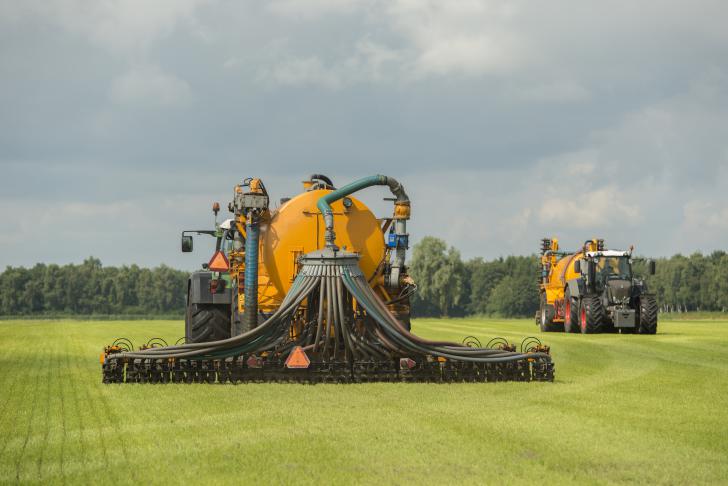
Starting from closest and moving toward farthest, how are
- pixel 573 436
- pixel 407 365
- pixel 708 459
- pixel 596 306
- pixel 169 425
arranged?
pixel 708 459, pixel 573 436, pixel 169 425, pixel 407 365, pixel 596 306

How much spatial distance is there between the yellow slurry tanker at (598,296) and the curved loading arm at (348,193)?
1830 cm

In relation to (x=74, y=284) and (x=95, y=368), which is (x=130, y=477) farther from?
(x=74, y=284)

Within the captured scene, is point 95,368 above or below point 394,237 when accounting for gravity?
below

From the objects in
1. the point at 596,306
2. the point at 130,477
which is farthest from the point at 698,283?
the point at 130,477

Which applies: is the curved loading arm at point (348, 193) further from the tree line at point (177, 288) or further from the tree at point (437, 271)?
the tree line at point (177, 288)

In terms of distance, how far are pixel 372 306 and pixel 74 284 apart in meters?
139

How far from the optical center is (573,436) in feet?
31.4

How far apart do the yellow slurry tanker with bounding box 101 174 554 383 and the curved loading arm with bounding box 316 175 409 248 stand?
18 mm

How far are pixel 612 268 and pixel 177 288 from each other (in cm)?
11820

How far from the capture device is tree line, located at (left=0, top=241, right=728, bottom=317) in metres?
128

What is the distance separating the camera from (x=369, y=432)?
31.9 ft

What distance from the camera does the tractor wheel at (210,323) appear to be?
62.3ft

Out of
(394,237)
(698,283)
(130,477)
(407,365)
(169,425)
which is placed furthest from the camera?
(698,283)

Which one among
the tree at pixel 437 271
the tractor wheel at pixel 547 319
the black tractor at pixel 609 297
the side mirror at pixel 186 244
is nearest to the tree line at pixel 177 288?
the tree at pixel 437 271
